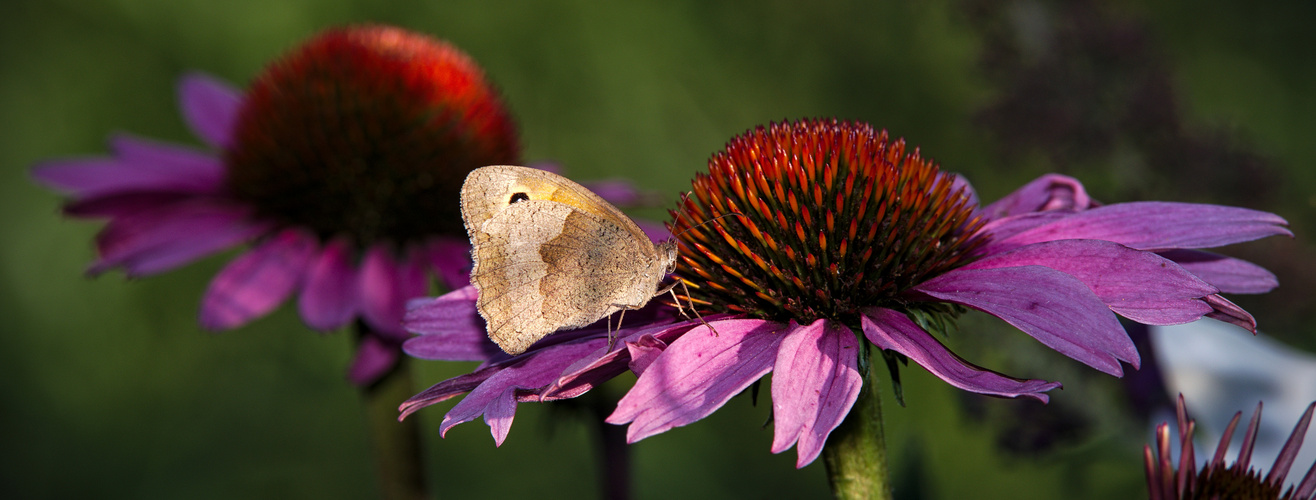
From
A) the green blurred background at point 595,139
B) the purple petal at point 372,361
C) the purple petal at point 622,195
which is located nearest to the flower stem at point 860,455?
the green blurred background at point 595,139

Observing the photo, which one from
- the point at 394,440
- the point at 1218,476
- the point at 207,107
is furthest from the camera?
the point at 207,107

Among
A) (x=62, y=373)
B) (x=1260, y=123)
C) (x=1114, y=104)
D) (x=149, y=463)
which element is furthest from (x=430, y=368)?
(x=1260, y=123)

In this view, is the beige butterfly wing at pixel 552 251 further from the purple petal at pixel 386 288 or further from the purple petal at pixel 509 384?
the purple petal at pixel 386 288

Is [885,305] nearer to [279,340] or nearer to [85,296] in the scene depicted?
[279,340]

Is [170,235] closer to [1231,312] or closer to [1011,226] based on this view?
[1011,226]

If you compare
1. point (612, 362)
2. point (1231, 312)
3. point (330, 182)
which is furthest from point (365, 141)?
point (1231, 312)
